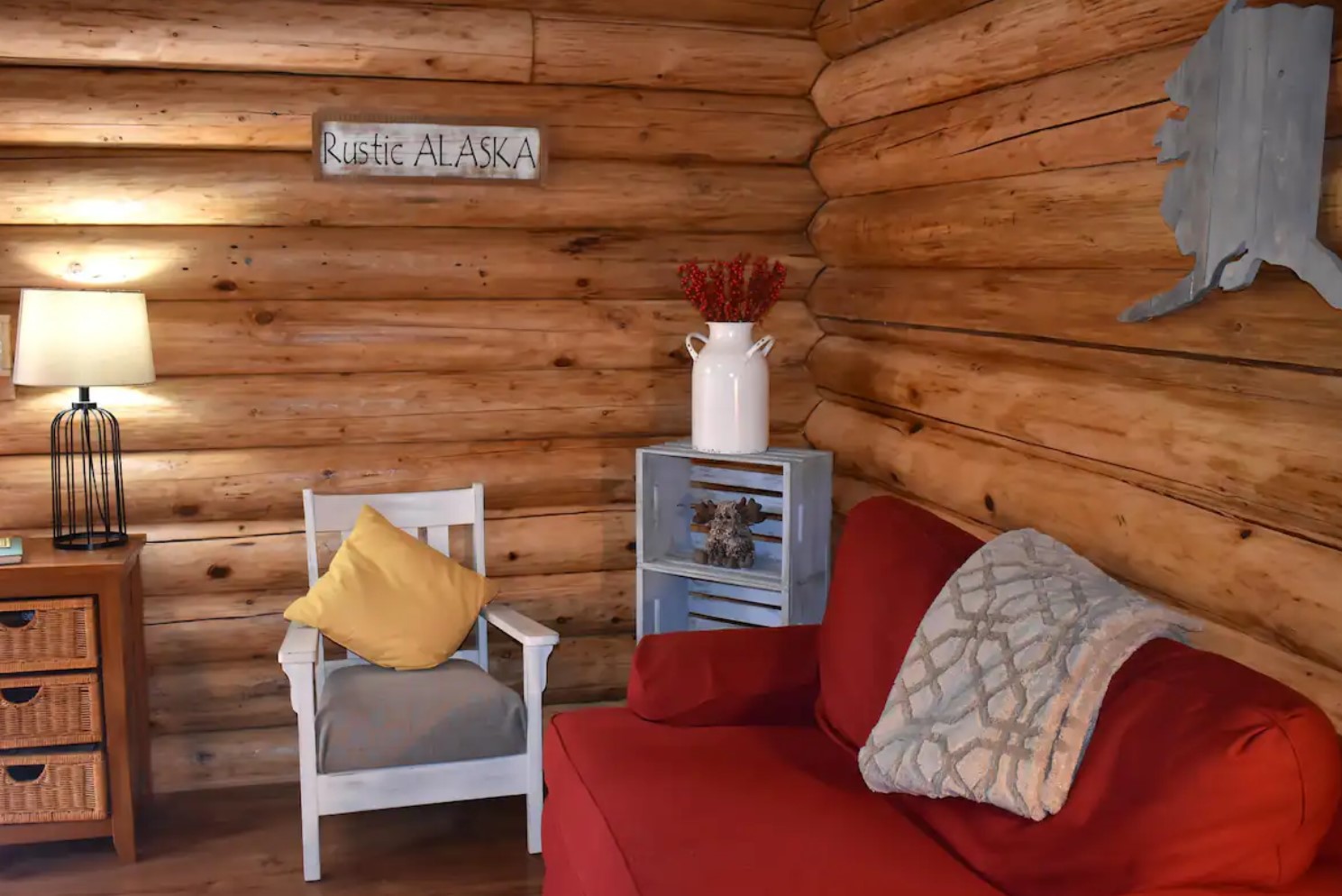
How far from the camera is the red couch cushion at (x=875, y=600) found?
2.78m

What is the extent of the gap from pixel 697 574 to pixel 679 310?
88cm

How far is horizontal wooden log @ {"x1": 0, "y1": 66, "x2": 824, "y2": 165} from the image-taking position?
3639mm

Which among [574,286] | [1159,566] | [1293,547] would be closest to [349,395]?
[574,286]

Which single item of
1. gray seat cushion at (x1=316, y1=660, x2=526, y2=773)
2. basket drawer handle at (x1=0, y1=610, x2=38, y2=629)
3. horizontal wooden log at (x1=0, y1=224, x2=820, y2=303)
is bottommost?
gray seat cushion at (x1=316, y1=660, x2=526, y2=773)

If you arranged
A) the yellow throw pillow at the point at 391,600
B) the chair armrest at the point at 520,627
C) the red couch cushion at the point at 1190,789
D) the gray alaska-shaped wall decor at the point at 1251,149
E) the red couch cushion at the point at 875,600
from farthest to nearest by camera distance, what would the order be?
the yellow throw pillow at the point at 391,600 → the chair armrest at the point at 520,627 → the red couch cushion at the point at 875,600 → the gray alaska-shaped wall decor at the point at 1251,149 → the red couch cushion at the point at 1190,789

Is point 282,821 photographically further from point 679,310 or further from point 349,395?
point 679,310

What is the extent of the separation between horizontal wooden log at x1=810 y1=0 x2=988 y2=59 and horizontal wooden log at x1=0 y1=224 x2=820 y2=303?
637 millimetres

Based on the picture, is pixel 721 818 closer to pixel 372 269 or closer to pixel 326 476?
pixel 326 476

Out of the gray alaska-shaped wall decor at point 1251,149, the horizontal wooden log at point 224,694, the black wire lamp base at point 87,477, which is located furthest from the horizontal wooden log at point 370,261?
the gray alaska-shaped wall decor at point 1251,149

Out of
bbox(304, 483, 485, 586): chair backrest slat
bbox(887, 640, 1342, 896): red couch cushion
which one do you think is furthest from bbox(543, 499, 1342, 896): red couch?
bbox(304, 483, 485, 586): chair backrest slat

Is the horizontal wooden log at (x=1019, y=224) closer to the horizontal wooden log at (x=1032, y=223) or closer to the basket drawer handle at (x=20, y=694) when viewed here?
the horizontal wooden log at (x=1032, y=223)

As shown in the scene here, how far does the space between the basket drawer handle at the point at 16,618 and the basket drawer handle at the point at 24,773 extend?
373mm

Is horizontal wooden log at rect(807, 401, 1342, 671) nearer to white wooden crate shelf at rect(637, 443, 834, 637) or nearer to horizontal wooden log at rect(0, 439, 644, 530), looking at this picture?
white wooden crate shelf at rect(637, 443, 834, 637)

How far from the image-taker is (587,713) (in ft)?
10.2
